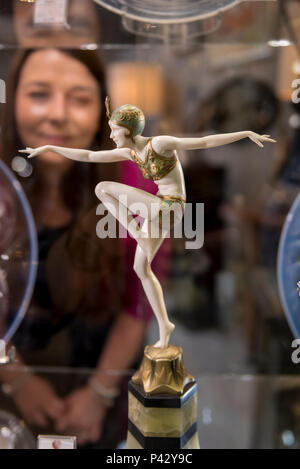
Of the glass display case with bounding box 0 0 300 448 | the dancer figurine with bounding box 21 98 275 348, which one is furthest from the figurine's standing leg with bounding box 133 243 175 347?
the glass display case with bounding box 0 0 300 448

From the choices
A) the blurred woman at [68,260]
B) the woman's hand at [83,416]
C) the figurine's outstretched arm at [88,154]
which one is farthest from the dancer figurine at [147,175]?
the woman's hand at [83,416]

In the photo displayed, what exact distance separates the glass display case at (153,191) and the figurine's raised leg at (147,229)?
10cm

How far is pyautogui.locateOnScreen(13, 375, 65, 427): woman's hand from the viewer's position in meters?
0.76

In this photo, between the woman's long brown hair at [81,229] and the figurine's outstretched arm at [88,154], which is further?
the woman's long brown hair at [81,229]

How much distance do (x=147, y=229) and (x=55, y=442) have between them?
1.26 ft

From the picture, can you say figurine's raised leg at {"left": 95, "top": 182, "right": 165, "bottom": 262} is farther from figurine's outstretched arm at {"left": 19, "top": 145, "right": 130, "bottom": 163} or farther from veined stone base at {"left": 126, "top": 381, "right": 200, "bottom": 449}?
veined stone base at {"left": 126, "top": 381, "right": 200, "bottom": 449}

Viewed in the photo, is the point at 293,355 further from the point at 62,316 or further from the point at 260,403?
the point at 62,316

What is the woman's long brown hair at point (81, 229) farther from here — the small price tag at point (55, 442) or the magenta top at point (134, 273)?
the small price tag at point (55, 442)

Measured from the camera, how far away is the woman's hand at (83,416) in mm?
729

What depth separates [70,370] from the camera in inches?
38.0

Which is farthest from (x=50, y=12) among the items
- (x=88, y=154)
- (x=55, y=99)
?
(x=88, y=154)

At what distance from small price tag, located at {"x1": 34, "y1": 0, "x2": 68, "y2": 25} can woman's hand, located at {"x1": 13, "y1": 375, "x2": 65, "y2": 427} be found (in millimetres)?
702

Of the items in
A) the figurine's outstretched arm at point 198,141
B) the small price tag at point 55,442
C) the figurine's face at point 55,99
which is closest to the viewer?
the figurine's outstretched arm at point 198,141
